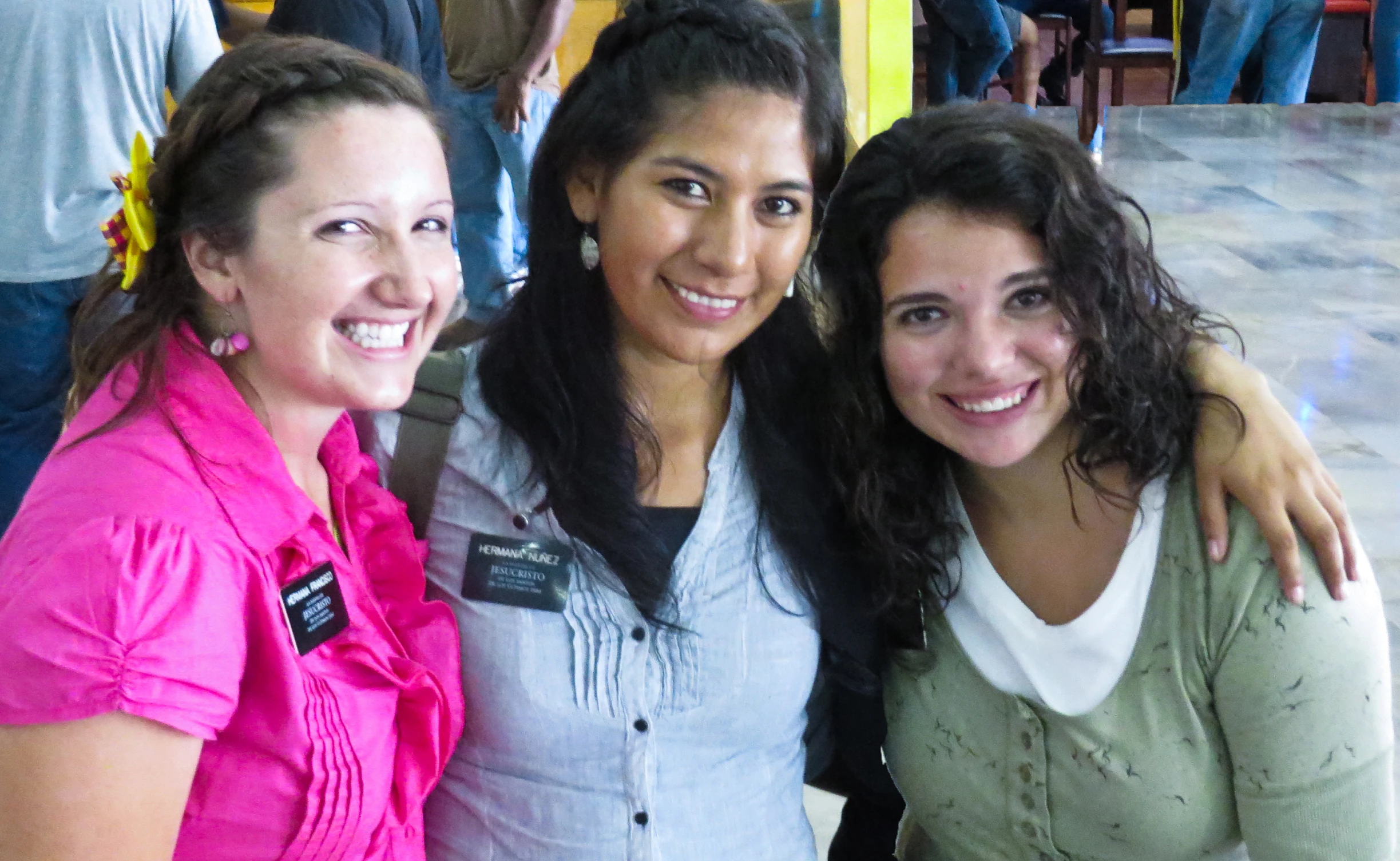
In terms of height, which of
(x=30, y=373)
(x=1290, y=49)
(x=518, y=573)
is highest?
(x=518, y=573)

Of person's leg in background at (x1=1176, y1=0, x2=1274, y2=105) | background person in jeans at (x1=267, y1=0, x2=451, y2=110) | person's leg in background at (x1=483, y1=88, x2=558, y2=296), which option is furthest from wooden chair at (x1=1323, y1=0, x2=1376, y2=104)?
background person in jeans at (x1=267, y1=0, x2=451, y2=110)

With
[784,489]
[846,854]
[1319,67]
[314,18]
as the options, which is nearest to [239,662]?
[784,489]

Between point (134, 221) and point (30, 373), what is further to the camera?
point (30, 373)

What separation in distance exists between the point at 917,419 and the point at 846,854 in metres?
0.81

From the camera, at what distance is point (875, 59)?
19.8 feet

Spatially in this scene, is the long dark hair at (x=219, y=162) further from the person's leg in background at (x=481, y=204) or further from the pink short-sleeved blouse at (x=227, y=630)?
the person's leg in background at (x=481, y=204)

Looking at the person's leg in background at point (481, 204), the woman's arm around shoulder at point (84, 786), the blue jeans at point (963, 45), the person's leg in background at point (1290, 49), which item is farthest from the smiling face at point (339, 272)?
the person's leg in background at point (1290, 49)

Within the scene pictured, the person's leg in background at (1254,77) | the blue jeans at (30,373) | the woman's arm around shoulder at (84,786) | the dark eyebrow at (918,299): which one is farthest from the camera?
the person's leg in background at (1254,77)

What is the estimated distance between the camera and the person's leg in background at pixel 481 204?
4.73 meters

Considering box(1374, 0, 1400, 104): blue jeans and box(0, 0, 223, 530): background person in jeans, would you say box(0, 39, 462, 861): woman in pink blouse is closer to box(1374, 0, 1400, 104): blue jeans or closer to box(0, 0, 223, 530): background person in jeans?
box(0, 0, 223, 530): background person in jeans

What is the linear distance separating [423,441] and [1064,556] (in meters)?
0.88

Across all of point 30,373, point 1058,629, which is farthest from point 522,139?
point 1058,629

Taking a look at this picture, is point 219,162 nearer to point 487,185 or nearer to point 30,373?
point 30,373

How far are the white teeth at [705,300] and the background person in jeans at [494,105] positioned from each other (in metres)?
2.72
